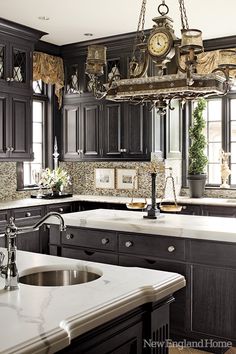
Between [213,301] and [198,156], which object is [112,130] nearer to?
[198,156]

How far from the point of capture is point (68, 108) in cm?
690

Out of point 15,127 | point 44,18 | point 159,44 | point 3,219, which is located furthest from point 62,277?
point 44,18

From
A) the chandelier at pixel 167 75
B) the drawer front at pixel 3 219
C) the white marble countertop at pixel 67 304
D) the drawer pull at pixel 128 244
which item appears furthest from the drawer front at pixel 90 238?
the white marble countertop at pixel 67 304

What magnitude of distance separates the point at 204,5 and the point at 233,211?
2.21 metres

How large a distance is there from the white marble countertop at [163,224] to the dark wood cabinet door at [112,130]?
2063 mm

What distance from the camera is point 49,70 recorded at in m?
6.63

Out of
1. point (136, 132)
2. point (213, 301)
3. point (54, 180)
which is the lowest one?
point (213, 301)

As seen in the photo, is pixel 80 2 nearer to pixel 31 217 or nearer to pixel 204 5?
pixel 204 5

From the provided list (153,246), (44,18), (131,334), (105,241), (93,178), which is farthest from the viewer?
(93,178)

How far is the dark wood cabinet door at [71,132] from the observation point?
6820 millimetres

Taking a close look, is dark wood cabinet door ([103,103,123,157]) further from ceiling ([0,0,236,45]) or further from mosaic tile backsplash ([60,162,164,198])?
ceiling ([0,0,236,45])

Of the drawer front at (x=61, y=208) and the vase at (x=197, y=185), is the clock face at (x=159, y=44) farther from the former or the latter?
the vase at (x=197, y=185)

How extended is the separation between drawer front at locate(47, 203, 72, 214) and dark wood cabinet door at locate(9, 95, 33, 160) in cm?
66

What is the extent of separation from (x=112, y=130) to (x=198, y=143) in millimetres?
1122
